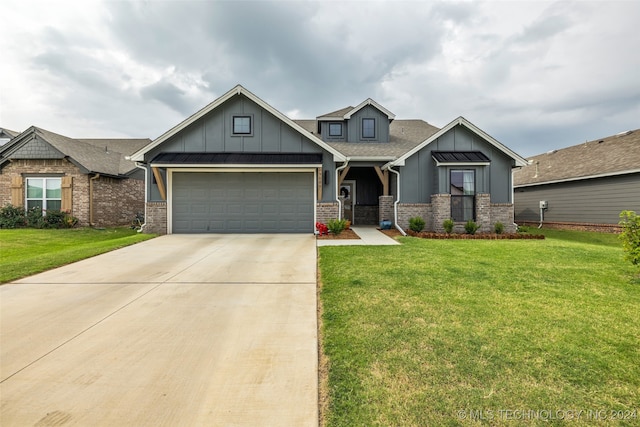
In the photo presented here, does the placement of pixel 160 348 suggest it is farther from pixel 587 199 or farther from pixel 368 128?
pixel 587 199

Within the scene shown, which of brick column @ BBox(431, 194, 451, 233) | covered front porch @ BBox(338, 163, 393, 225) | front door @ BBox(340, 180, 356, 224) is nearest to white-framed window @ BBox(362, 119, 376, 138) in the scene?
covered front porch @ BBox(338, 163, 393, 225)

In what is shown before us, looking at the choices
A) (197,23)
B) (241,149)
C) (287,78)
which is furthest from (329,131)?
(197,23)

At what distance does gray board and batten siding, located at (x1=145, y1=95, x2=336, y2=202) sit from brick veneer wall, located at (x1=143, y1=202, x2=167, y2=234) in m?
0.35

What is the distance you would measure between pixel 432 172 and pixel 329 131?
21.2 feet

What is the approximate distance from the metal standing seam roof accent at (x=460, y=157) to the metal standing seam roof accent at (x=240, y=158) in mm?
5200

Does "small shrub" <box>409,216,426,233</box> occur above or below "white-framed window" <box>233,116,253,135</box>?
below

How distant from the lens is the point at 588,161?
1552cm

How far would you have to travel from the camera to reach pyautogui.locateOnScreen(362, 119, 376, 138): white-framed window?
1611 cm

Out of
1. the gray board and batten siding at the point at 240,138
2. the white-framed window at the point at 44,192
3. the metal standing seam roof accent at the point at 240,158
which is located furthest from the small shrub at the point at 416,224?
the white-framed window at the point at 44,192

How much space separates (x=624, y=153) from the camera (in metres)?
14.1

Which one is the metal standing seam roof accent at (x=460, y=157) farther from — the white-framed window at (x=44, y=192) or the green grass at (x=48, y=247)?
the white-framed window at (x=44, y=192)

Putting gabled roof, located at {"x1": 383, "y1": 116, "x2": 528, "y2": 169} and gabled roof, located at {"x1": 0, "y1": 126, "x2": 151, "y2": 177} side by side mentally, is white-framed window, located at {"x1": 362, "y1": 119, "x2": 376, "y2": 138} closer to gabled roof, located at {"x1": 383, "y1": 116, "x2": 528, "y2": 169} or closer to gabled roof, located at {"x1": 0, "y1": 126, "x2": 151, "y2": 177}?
gabled roof, located at {"x1": 383, "y1": 116, "x2": 528, "y2": 169}

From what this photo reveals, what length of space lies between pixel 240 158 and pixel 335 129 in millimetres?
6755

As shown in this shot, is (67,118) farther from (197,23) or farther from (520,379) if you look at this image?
(520,379)
